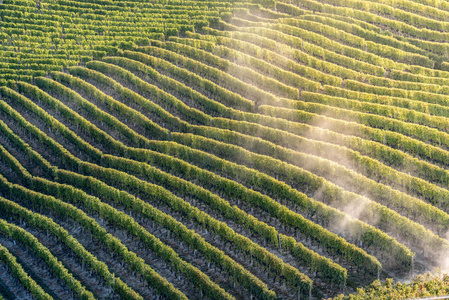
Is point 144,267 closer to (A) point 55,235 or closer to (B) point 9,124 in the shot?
(A) point 55,235

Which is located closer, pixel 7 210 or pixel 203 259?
pixel 203 259

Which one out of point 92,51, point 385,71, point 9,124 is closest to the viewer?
point 9,124

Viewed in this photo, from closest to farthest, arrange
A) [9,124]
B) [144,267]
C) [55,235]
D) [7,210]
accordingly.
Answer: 1. [144,267]
2. [55,235]
3. [7,210]
4. [9,124]

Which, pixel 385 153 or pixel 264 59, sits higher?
pixel 264 59

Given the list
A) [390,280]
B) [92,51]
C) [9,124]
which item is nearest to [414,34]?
[92,51]

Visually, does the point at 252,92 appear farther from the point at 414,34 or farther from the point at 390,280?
the point at 390,280

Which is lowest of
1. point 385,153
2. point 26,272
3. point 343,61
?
point 26,272
